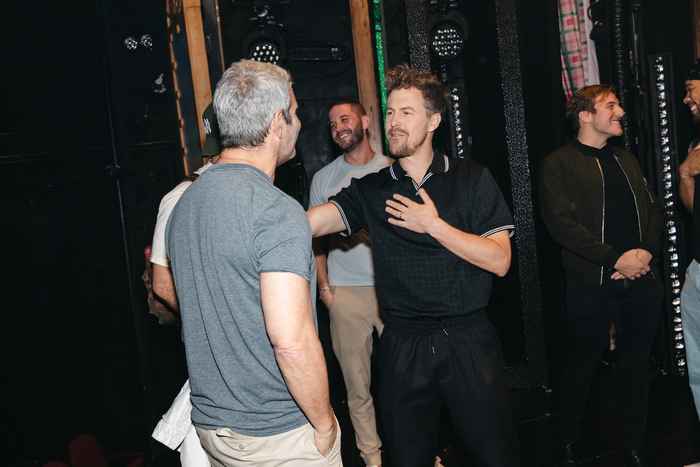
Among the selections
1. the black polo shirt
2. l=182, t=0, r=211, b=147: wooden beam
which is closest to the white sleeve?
the black polo shirt

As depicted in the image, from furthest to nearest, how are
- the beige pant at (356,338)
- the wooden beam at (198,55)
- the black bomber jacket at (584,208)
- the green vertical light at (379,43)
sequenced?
the green vertical light at (379,43) → the wooden beam at (198,55) → the beige pant at (356,338) → the black bomber jacket at (584,208)

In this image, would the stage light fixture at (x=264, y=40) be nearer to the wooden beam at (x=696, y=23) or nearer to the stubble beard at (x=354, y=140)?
the stubble beard at (x=354, y=140)

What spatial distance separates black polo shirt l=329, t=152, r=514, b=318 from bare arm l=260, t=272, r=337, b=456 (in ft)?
2.07

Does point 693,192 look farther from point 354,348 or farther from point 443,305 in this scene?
point 354,348

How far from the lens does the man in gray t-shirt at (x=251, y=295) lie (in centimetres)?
125

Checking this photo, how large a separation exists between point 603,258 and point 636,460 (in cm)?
98

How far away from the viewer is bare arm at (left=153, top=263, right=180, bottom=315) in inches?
76.6

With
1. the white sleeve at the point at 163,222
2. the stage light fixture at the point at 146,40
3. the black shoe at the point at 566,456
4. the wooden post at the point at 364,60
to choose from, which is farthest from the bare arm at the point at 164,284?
the wooden post at the point at 364,60

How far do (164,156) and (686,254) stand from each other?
3.33 metres

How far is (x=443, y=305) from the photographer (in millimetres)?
1861

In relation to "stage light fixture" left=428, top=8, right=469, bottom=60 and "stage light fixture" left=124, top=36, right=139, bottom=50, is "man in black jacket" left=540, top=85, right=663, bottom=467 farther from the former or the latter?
"stage light fixture" left=124, top=36, right=139, bottom=50

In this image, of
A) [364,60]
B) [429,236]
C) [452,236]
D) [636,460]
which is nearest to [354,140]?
[364,60]

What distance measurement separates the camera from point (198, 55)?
338 centimetres

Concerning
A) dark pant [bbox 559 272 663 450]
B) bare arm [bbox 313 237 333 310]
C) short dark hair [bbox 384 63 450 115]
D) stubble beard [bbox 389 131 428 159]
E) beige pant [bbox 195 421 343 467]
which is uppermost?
short dark hair [bbox 384 63 450 115]
